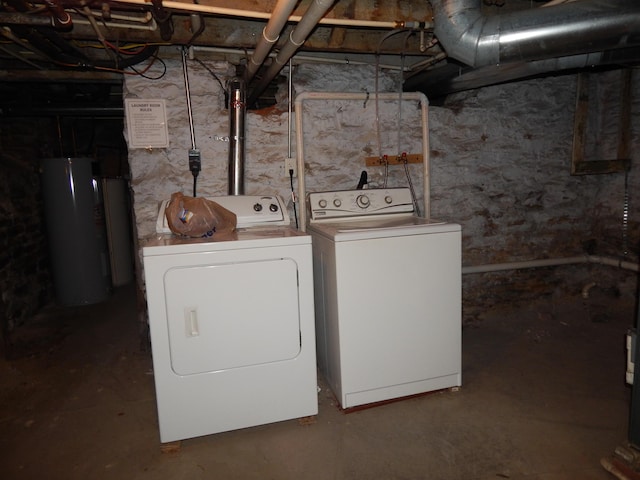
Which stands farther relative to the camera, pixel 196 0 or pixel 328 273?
pixel 328 273

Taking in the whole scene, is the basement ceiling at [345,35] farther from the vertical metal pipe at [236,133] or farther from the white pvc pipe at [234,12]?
the vertical metal pipe at [236,133]

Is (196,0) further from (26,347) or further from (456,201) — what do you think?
(26,347)

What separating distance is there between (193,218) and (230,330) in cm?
58

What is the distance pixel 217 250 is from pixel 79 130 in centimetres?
420

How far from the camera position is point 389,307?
2131mm

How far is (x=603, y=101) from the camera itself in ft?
11.1

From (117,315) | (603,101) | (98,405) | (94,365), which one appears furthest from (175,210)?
(603,101)

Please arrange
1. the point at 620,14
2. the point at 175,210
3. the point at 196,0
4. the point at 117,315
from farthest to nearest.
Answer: the point at 117,315
the point at 175,210
the point at 196,0
the point at 620,14

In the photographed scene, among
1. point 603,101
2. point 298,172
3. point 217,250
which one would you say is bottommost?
point 217,250

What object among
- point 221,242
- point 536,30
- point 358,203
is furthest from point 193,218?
point 536,30

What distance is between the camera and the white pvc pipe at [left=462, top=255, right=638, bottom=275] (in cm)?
322

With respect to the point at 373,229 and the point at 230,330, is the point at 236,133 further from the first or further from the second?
the point at 230,330

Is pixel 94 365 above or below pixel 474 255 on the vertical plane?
below

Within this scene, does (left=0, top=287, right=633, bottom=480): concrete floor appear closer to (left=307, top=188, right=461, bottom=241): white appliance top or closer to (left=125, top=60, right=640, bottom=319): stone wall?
(left=125, top=60, right=640, bottom=319): stone wall
